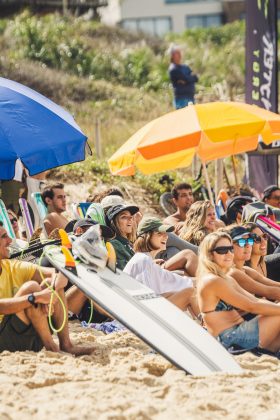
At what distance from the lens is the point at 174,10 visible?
53031 millimetres

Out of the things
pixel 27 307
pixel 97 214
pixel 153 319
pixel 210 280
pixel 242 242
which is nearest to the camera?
pixel 27 307

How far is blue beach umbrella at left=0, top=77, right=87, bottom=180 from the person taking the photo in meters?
8.80

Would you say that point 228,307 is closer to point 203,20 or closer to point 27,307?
point 27,307

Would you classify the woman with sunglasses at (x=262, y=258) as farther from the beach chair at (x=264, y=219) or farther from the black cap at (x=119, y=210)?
the black cap at (x=119, y=210)

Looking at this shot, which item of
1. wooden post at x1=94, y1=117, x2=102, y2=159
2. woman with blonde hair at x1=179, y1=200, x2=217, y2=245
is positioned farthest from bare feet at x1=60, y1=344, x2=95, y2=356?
wooden post at x1=94, y1=117, x2=102, y2=159

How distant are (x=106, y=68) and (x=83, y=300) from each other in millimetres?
22223

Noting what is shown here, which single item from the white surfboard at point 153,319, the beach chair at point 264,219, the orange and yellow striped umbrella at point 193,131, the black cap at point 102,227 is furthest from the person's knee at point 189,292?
the orange and yellow striped umbrella at point 193,131

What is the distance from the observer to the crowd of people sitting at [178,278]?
744 cm

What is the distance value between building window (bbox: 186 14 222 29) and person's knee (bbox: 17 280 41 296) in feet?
153

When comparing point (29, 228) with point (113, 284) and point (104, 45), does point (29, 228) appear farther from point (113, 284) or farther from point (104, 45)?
point (104, 45)

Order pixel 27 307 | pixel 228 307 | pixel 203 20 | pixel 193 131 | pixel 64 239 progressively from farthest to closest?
pixel 203 20
pixel 193 131
pixel 228 307
pixel 64 239
pixel 27 307

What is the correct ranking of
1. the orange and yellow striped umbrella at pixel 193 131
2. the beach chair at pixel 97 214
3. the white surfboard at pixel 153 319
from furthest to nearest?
the orange and yellow striped umbrella at pixel 193 131, the beach chair at pixel 97 214, the white surfboard at pixel 153 319

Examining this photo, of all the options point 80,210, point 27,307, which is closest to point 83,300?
point 27,307

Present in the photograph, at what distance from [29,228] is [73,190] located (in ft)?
14.3
